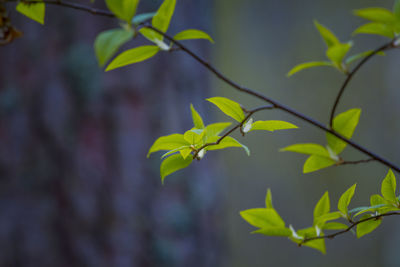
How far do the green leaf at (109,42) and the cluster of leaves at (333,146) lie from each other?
11 cm

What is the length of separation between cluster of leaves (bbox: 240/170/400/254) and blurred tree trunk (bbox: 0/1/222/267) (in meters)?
0.48

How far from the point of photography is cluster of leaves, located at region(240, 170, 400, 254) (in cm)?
20

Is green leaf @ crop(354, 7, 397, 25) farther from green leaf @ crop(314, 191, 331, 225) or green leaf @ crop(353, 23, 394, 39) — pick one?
green leaf @ crop(314, 191, 331, 225)

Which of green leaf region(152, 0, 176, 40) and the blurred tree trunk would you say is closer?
green leaf region(152, 0, 176, 40)

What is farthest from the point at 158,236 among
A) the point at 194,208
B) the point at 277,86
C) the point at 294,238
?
the point at 277,86

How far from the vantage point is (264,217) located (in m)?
0.22

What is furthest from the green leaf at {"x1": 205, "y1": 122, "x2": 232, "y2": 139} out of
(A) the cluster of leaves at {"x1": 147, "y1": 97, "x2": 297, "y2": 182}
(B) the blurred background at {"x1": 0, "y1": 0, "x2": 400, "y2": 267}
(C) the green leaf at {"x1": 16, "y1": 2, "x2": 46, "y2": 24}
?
(B) the blurred background at {"x1": 0, "y1": 0, "x2": 400, "y2": 267}

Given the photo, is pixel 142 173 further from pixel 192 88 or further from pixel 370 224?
pixel 370 224

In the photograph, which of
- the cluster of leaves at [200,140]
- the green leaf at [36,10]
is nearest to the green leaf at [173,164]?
the cluster of leaves at [200,140]

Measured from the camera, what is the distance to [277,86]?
6.49 ft

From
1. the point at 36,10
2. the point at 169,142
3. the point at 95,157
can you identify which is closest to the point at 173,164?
the point at 169,142

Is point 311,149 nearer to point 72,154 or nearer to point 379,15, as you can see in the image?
point 379,15

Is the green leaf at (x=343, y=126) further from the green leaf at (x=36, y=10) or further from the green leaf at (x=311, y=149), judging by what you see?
the green leaf at (x=36, y=10)

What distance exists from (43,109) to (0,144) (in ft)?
0.37
